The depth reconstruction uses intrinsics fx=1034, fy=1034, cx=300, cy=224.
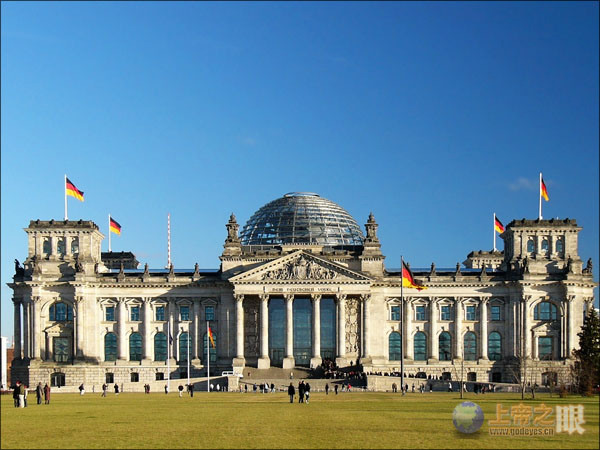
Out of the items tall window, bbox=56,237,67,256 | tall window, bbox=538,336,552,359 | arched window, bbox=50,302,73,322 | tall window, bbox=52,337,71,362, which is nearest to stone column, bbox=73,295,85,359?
arched window, bbox=50,302,73,322

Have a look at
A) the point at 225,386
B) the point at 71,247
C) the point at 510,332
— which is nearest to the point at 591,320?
the point at 510,332

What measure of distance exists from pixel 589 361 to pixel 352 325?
4698 centimetres

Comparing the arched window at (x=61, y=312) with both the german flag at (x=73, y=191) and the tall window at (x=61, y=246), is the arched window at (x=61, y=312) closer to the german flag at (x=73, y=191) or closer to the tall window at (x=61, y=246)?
the tall window at (x=61, y=246)

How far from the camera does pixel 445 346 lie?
486ft

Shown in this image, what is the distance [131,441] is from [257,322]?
318ft

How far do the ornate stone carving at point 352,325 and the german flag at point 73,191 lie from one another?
39.9m

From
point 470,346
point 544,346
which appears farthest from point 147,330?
point 544,346

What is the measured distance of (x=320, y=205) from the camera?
162125mm

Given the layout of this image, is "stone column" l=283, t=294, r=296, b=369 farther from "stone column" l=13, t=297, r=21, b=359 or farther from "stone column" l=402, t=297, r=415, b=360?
"stone column" l=13, t=297, r=21, b=359

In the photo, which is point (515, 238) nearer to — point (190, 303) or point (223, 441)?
point (190, 303)

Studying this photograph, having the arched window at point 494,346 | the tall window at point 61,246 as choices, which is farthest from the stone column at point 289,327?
the tall window at point 61,246

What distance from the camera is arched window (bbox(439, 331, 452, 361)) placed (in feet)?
485

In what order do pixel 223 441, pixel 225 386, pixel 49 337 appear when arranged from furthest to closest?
pixel 49 337, pixel 225 386, pixel 223 441

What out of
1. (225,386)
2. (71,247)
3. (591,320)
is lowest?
(225,386)
